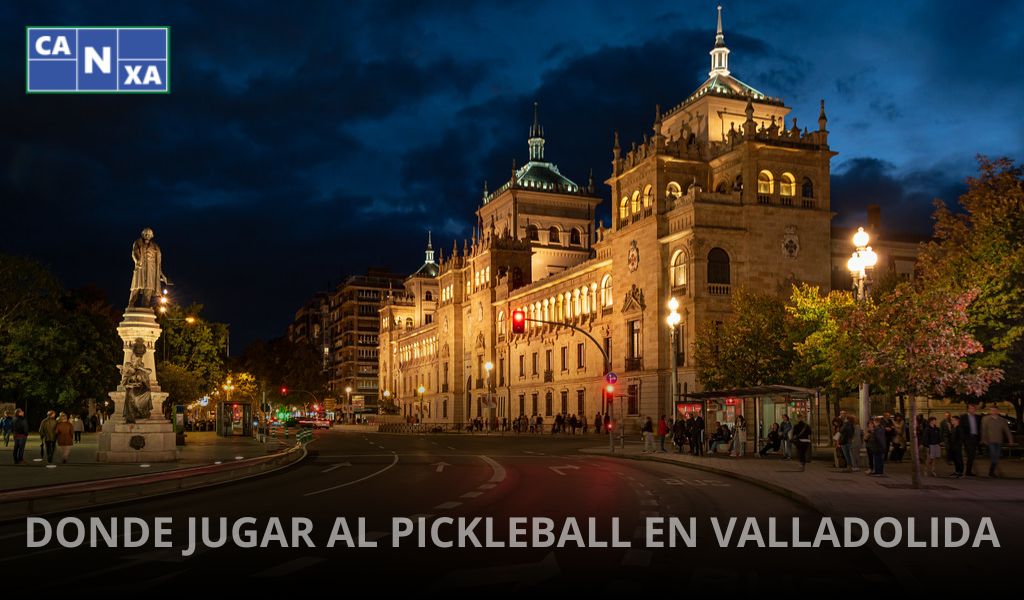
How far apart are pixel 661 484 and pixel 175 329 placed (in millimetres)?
57335

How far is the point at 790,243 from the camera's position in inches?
2496

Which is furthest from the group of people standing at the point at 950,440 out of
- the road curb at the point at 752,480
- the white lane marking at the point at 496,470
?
the white lane marking at the point at 496,470

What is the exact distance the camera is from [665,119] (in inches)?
3017

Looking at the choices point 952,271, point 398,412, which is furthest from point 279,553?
point 398,412

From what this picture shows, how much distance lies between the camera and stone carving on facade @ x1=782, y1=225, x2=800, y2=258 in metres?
63.2

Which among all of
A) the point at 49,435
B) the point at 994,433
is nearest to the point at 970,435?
the point at 994,433

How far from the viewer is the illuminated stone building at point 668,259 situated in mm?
62094

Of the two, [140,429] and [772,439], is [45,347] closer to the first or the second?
[140,429]

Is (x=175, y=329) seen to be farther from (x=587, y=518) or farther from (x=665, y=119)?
(x=587, y=518)

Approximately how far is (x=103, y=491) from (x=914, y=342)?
17167 millimetres

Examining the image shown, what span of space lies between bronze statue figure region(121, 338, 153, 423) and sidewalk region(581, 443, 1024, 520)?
1676 cm

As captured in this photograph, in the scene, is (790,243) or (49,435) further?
(790,243)

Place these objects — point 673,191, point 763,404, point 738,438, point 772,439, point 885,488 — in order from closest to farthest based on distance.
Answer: point 885,488 → point 772,439 → point 738,438 → point 763,404 → point 673,191

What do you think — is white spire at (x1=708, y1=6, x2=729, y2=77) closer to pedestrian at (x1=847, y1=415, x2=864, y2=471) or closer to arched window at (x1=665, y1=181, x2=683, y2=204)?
arched window at (x1=665, y1=181, x2=683, y2=204)
